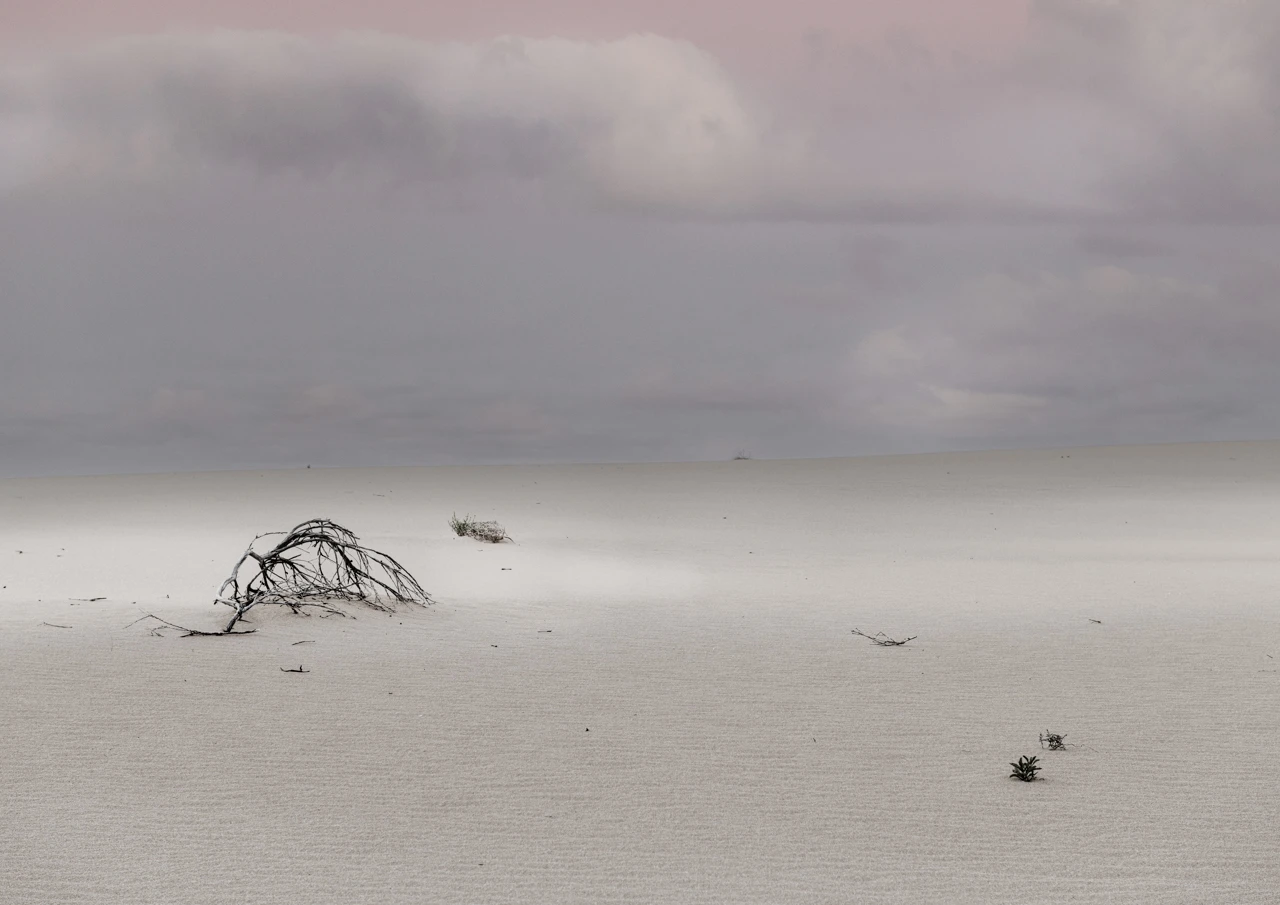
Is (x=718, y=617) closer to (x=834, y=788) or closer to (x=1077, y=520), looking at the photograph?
(x=834, y=788)

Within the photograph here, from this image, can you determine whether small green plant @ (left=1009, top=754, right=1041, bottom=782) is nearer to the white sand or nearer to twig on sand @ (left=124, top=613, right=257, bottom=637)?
the white sand

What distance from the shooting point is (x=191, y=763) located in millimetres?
4477

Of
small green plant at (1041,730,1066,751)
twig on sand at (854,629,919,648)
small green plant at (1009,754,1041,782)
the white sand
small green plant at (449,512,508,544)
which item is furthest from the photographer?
small green plant at (449,512,508,544)

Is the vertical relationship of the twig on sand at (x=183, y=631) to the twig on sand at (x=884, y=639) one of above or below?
below

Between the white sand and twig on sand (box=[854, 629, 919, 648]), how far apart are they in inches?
4.6

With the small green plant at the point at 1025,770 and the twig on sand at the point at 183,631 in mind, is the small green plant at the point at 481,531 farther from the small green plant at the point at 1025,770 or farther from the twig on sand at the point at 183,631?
the small green plant at the point at 1025,770

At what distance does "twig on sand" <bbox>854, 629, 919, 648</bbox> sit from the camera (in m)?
6.82

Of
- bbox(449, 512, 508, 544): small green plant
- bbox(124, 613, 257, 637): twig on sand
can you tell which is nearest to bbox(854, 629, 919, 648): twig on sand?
bbox(124, 613, 257, 637): twig on sand

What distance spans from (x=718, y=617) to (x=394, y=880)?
462cm

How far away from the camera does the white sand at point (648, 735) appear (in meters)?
3.50

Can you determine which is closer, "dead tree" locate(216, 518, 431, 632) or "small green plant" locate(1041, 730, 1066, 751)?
"small green plant" locate(1041, 730, 1066, 751)

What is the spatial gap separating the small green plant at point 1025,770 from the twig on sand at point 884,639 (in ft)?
7.87

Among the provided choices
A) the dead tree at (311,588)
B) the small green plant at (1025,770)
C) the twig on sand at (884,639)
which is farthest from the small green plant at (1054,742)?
the dead tree at (311,588)

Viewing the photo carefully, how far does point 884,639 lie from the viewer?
23.1 ft
